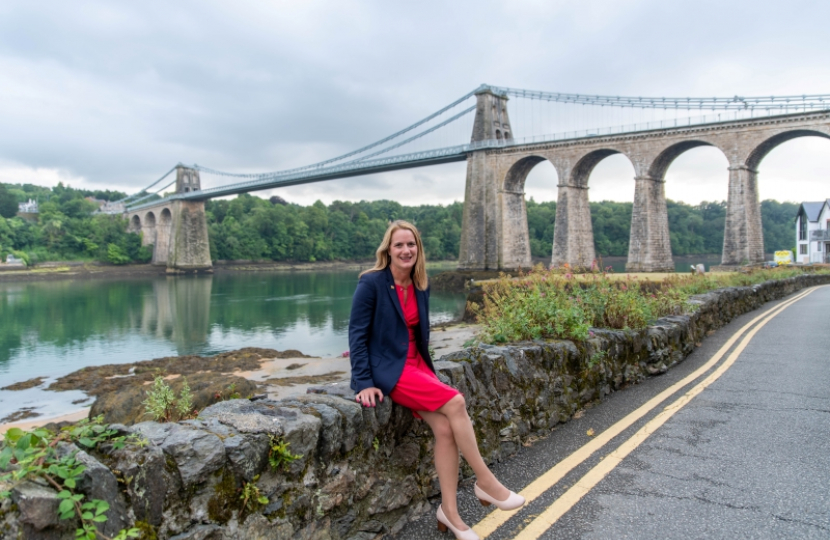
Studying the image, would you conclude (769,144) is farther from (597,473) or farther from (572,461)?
(597,473)

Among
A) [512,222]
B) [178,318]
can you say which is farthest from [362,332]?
[512,222]

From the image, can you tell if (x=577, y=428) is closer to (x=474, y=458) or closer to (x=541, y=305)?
(x=541, y=305)

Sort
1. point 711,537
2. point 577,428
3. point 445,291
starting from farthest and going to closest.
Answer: point 445,291
point 577,428
point 711,537

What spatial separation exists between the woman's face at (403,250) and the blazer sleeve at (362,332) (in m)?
0.18

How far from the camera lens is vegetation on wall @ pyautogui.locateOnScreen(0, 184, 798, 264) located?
7738 cm

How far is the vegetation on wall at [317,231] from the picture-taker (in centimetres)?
7738

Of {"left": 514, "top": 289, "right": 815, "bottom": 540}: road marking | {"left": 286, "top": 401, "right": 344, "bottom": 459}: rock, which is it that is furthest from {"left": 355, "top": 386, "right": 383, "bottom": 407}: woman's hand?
{"left": 514, "top": 289, "right": 815, "bottom": 540}: road marking

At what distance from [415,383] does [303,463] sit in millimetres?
640

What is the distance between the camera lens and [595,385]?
4648 millimetres

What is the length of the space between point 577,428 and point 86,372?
14.6 m

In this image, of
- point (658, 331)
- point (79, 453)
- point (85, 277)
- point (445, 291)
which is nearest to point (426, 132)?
point (445, 291)

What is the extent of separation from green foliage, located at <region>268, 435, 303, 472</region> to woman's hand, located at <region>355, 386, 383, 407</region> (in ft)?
1.47

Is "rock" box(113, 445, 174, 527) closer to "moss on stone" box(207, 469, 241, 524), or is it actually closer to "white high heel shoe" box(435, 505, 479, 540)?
"moss on stone" box(207, 469, 241, 524)

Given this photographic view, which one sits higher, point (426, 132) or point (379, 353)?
point (426, 132)
